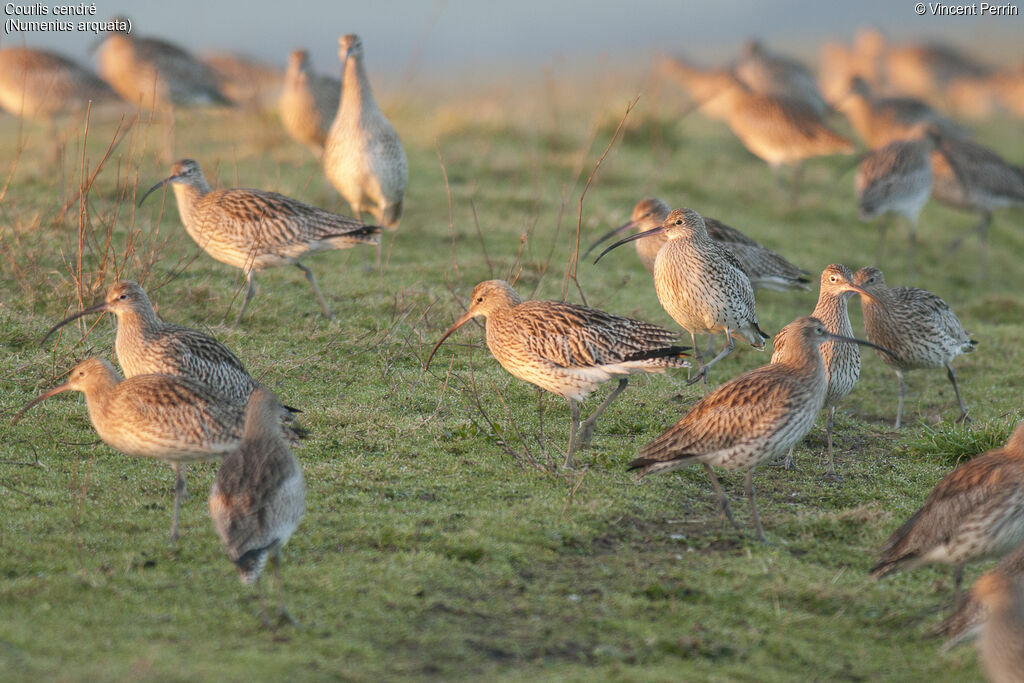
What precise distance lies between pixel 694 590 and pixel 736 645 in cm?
50

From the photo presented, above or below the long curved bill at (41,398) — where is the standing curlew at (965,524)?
above

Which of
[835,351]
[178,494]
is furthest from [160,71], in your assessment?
[835,351]

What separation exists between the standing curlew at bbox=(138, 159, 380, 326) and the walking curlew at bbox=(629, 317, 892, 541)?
13.8 feet

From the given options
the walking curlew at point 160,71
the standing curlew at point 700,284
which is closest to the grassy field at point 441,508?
the standing curlew at point 700,284

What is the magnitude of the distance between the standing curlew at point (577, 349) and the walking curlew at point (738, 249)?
311 centimetres

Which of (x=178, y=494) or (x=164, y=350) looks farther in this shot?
(x=164, y=350)

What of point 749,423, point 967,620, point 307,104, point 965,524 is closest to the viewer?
point 967,620

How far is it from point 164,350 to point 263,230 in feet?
9.00

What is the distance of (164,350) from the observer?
712 centimetres

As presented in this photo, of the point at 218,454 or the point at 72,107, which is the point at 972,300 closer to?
the point at 218,454

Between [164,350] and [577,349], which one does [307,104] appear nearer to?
[164,350]

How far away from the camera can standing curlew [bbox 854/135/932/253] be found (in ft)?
44.8

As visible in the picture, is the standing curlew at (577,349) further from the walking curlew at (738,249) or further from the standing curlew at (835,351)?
the walking curlew at (738,249)

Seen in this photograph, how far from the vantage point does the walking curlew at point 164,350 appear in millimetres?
7066
